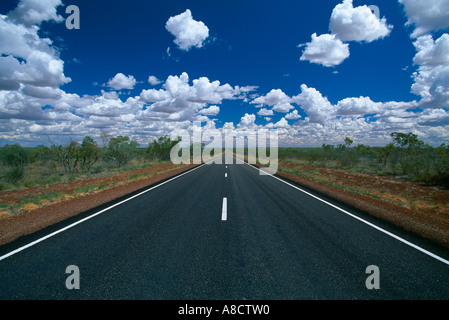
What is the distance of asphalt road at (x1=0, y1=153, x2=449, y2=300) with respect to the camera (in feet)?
9.17

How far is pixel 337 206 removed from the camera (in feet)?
24.7

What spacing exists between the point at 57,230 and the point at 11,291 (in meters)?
2.59

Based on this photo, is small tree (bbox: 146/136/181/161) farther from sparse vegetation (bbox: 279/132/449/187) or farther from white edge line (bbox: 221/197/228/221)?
white edge line (bbox: 221/197/228/221)

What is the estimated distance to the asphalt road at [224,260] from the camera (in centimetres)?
279

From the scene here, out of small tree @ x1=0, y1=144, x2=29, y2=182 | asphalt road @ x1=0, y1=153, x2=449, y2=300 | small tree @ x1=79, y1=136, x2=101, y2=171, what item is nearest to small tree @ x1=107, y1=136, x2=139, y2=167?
small tree @ x1=79, y1=136, x2=101, y2=171

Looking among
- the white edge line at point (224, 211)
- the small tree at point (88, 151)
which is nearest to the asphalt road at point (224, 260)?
the white edge line at point (224, 211)

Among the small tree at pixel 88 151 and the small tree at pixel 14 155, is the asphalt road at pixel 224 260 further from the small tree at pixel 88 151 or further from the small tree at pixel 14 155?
the small tree at pixel 14 155

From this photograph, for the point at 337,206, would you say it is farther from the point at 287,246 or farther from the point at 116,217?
the point at 116,217

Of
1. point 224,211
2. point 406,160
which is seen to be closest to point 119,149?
point 224,211

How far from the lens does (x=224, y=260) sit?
11.9ft

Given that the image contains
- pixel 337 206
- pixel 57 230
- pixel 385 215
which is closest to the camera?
pixel 57 230

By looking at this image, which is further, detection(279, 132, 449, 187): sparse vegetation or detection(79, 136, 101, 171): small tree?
detection(79, 136, 101, 171): small tree
